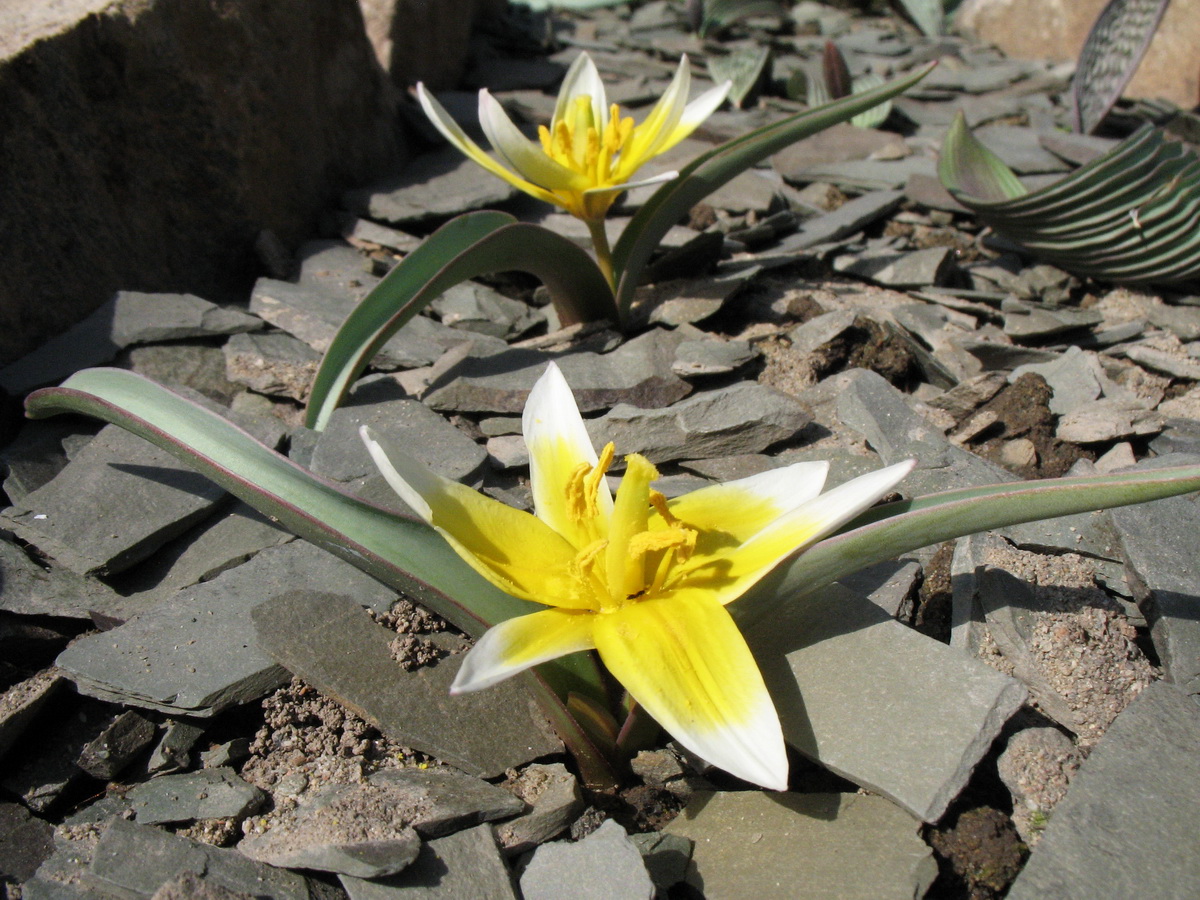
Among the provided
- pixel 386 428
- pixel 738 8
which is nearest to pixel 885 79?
pixel 738 8

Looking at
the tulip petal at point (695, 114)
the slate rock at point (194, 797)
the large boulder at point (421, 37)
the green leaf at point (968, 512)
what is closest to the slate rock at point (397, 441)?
the slate rock at point (194, 797)

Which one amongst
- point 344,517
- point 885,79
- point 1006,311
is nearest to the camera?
point 344,517

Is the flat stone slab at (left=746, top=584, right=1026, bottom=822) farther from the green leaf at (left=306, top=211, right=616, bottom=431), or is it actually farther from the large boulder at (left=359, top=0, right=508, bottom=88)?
the large boulder at (left=359, top=0, right=508, bottom=88)

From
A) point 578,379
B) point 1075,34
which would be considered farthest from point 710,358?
point 1075,34

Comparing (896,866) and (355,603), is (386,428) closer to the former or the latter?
(355,603)

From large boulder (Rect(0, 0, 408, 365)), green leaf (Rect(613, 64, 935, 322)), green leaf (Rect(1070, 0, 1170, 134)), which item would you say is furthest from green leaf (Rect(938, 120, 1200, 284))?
large boulder (Rect(0, 0, 408, 365))

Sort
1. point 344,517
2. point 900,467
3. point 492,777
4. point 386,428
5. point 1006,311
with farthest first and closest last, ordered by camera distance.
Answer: point 1006,311 → point 386,428 → point 492,777 → point 344,517 → point 900,467
